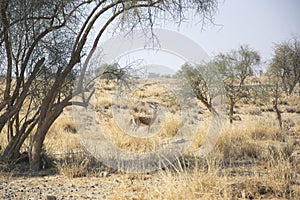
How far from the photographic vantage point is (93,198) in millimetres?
5430

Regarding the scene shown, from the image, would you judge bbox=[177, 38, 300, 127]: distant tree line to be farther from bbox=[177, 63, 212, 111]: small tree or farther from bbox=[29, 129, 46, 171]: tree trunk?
bbox=[29, 129, 46, 171]: tree trunk

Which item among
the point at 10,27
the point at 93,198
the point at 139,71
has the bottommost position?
the point at 93,198

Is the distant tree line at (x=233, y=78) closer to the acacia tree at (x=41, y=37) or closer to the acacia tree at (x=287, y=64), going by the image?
the acacia tree at (x=287, y=64)

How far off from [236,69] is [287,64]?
376 inches

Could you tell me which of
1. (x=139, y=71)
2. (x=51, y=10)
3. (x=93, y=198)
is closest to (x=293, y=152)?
(x=139, y=71)

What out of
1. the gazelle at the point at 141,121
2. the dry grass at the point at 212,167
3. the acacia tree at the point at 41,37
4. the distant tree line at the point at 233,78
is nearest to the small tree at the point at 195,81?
the distant tree line at the point at 233,78

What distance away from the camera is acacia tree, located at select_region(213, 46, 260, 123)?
15.9 meters

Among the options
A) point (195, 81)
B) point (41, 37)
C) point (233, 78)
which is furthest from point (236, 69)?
point (41, 37)

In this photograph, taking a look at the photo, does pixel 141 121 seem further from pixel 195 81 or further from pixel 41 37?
pixel 41 37

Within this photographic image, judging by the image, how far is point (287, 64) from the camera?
83.4ft

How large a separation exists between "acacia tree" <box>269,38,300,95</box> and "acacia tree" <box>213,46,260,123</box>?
5.31m

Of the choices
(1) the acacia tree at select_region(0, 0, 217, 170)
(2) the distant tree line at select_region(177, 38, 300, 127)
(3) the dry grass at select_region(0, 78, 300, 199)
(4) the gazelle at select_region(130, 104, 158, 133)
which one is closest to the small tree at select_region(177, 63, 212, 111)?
(2) the distant tree line at select_region(177, 38, 300, 127)

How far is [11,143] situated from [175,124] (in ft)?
22.3

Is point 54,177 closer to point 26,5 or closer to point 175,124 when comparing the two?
point 26,5
